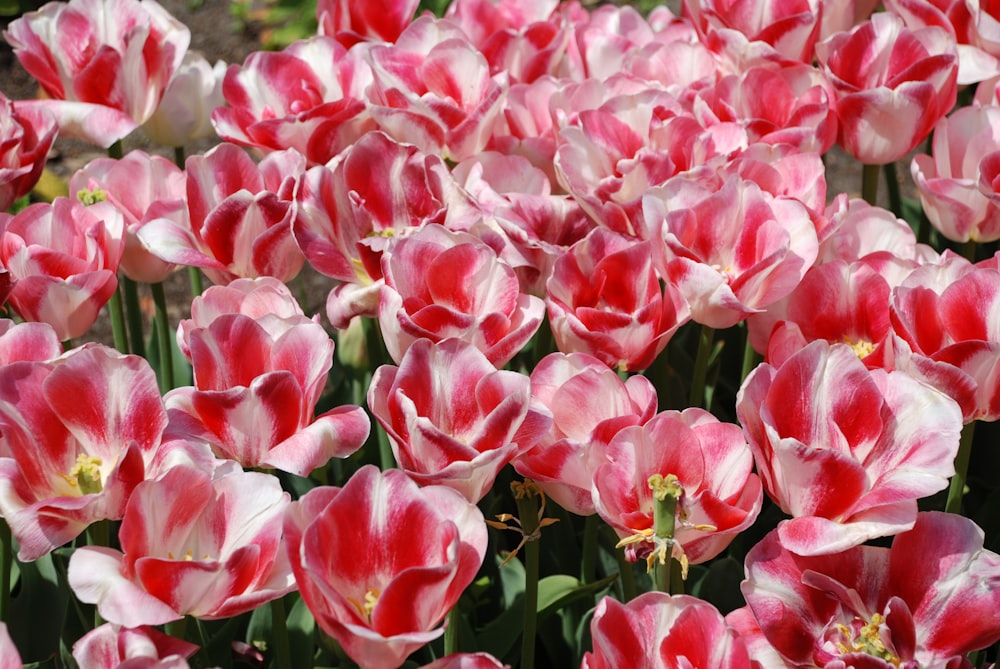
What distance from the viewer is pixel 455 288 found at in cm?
105

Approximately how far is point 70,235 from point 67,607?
0.36 metres

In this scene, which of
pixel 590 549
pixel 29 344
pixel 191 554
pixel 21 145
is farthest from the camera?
pixel 21 145

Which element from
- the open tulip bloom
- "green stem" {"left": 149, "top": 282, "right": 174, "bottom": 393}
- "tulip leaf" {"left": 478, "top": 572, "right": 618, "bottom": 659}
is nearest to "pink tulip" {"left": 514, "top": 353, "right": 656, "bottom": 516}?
the open tulip bloom

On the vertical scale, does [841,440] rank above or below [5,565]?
above

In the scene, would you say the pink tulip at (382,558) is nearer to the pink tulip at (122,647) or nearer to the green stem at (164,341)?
the pink tulip at (122,647)

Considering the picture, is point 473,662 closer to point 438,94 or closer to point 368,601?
Answer: point 368,601

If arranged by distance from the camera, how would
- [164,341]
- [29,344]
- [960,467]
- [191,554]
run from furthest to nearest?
1. [164,341]
2. [960,467]
3. [29,344]
4. [191,554]

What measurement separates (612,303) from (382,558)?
0.39 meters

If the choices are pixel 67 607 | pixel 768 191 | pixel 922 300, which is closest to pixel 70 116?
pixel 67 607

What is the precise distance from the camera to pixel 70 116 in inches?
53.3

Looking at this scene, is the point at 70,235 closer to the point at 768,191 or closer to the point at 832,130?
the point at 768,191

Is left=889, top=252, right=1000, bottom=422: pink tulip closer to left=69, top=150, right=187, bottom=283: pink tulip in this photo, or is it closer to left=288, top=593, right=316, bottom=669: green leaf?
left=288, top=593, right=316, bottom=669: green leaf

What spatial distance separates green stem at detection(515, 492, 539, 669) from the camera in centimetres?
96

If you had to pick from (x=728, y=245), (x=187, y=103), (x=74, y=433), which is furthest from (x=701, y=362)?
(x=187, y=103)
